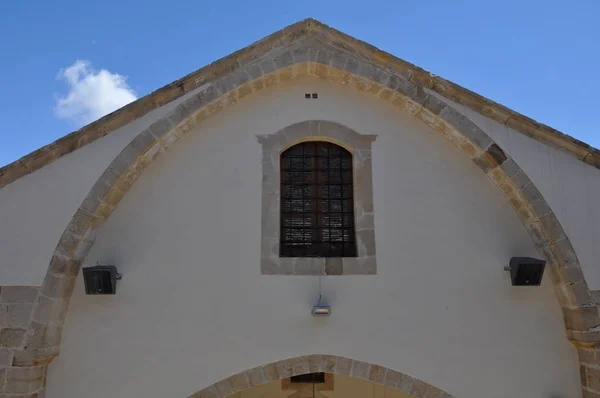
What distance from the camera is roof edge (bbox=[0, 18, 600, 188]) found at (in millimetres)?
4668

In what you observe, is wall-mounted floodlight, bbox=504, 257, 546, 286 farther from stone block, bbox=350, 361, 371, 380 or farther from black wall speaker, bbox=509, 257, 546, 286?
stone block, bbox=350, 361, 371, 380

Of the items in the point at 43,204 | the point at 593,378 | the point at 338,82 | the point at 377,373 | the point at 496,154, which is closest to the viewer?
the point at 593,378

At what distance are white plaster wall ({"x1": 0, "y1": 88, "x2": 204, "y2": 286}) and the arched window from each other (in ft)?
5.64

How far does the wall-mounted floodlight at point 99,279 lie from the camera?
4426mm

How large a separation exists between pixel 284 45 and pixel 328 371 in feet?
11.7

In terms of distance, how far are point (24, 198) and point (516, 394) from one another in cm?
540

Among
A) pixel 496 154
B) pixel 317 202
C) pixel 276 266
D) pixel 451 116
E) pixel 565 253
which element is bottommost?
pixel 276 266

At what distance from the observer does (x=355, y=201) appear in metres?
4.91

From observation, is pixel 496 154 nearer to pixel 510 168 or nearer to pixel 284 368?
pixel 510 168

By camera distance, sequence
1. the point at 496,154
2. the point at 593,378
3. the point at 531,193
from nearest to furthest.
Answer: the point at 593,378 < the point at 531,193 < the point at 496,154

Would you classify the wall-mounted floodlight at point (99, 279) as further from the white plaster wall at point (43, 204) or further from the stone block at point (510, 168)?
the stone block at point (510, 168)

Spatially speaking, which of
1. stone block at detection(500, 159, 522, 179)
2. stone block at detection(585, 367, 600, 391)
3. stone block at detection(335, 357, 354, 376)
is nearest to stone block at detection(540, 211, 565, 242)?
stone block at detection(500, 159, 522, 179)

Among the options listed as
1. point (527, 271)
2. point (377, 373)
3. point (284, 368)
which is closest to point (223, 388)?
point (284, 368)

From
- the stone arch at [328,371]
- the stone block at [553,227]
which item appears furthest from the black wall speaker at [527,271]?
the stone arch at [328,371]
